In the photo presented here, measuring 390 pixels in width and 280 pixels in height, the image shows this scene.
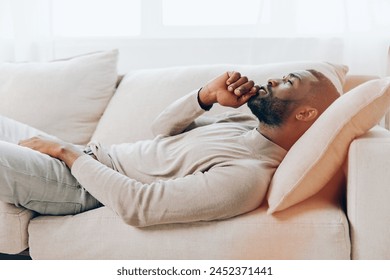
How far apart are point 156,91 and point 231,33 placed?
50 centimetres

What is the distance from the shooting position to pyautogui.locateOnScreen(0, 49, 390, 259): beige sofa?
1132 millimetres

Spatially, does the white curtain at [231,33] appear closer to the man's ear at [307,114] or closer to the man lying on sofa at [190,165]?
the man lying on sofa at [190,165]

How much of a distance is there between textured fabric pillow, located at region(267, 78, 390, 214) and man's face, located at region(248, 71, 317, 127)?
0.10 metres

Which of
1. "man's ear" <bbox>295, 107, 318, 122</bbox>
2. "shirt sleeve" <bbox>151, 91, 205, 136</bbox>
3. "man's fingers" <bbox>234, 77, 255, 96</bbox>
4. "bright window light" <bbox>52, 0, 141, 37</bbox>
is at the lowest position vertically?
"shirt sleeve" <bbox>151, 91, 205, 136</bbox>

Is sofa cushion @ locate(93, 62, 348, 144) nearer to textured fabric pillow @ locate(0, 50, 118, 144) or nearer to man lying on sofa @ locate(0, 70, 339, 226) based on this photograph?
textured fabric pillow @ locate(0, 50, 118, 144)

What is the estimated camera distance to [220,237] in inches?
46.4

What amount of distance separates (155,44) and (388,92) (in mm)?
1202

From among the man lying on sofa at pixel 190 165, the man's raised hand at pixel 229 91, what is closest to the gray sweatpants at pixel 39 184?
the man lying on sofa at pixel 190 165

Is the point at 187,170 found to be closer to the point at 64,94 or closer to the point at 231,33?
the point at 64,94

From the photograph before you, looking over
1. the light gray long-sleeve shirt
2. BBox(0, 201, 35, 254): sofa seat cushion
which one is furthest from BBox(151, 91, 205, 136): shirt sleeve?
BBox(0, 201, 35, 254): sofa seat cushion

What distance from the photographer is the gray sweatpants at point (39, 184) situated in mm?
1252

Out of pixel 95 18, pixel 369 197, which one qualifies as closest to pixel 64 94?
pixel 95 18

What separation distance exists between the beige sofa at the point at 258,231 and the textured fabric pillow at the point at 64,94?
590mm
